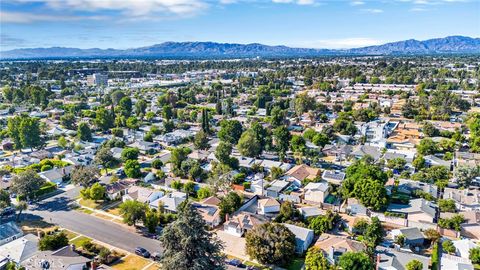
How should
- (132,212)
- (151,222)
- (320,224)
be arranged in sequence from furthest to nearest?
1. (132,212)
2. (151,222)
3. (320,224)

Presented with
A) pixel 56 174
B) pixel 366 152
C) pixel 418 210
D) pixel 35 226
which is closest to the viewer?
pixel 418 210

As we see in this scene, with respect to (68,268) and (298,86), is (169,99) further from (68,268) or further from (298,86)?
(68,268)

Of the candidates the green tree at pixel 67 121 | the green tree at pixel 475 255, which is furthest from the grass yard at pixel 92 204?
the green tree at pixel 67 121

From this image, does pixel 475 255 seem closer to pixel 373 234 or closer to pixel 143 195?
pixel 373 234

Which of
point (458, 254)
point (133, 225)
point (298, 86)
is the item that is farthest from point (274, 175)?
point (298, 86)

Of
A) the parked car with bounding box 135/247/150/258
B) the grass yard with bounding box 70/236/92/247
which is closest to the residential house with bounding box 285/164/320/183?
the parked car with bounding box 135/247/150/258

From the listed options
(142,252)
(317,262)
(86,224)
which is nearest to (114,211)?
(86,224)

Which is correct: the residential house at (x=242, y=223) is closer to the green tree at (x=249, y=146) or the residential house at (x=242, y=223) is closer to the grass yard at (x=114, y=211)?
the grass yard at (x=114, y=211)
